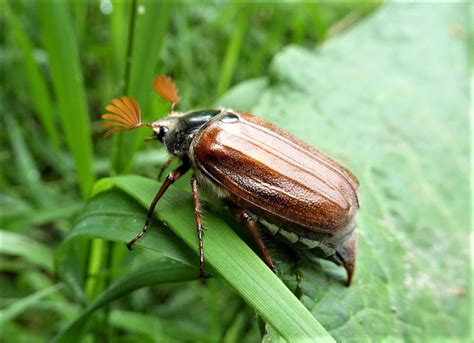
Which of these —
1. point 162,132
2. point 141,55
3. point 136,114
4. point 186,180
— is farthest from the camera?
point 141,55

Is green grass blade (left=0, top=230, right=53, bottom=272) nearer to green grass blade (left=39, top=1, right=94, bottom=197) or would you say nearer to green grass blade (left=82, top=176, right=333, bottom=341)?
green grass blade (left=39, top=1, right=94, bottom=197)

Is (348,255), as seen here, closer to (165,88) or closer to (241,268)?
(241,268)

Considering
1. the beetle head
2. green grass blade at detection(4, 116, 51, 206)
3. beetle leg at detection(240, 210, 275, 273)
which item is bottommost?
green grass blade at detection(4, 116, 51, 206)

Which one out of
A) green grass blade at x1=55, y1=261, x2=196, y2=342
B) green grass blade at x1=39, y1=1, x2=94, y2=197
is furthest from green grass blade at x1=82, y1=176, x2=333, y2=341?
green grass blade at x1=39, y1=1, x2=94, y2=197

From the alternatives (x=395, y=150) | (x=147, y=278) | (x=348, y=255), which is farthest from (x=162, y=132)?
(x=395, y=150)

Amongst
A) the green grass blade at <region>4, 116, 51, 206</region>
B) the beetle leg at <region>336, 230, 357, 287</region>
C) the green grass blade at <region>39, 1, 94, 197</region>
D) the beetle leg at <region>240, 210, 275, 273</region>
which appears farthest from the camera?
the green grass blade at <region>4, 116, 51, 206</region>

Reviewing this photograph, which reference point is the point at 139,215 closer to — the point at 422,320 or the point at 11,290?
the point at 422,320
